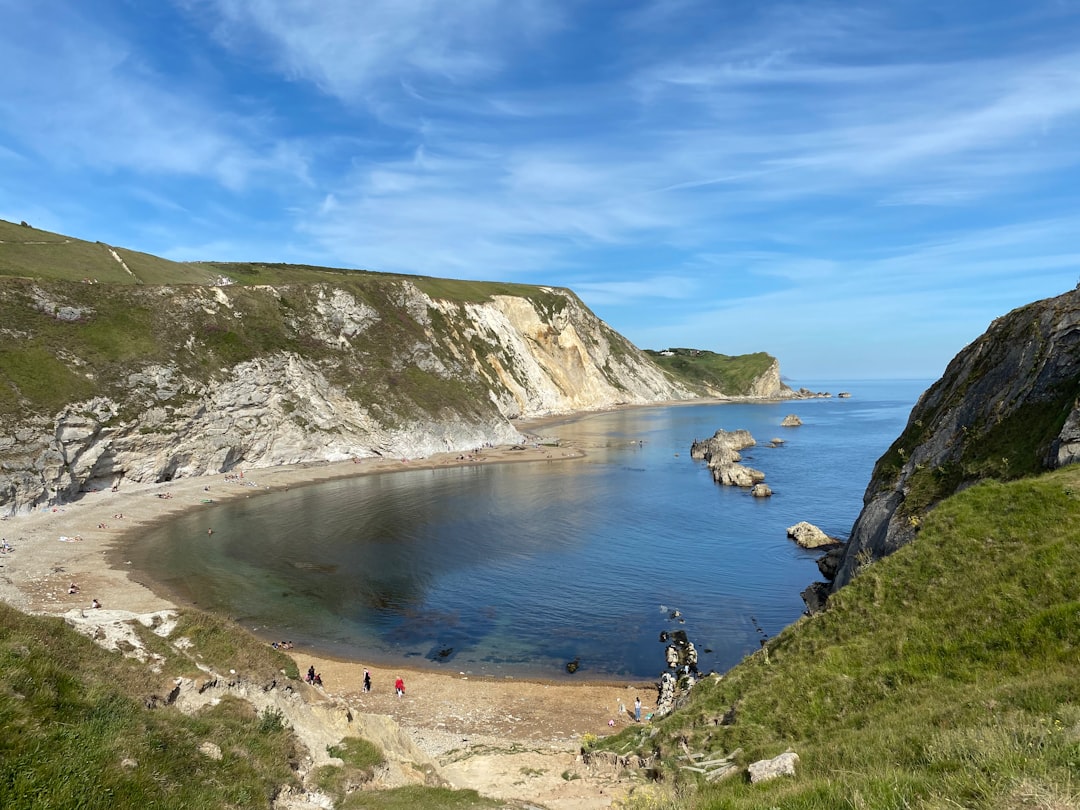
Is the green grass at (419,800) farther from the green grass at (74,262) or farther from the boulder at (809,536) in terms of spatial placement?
the green grass at (74,262)

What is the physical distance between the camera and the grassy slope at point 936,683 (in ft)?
22.5

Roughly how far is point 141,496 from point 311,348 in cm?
4080

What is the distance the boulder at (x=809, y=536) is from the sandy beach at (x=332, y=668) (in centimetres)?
2912

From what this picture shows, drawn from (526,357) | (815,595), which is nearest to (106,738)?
(815,595)

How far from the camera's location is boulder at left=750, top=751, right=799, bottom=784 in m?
9.91

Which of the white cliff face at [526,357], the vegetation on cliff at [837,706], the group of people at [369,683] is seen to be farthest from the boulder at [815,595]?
the white cliff face at [526,357]

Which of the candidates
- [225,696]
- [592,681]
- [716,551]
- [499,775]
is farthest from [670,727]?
[716,551]

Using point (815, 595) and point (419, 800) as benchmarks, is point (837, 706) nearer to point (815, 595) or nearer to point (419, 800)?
point (419, 800)

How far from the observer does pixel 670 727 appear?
15.9 meters

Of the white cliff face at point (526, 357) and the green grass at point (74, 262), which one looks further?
the white cliff face at point (526, 357)

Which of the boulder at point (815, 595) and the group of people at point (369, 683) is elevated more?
the boulder at point (815, 595)

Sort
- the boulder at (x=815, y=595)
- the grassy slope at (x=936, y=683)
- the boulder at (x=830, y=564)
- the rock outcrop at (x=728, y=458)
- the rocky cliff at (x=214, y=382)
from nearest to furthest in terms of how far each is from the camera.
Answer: the grassy slope at (x=936, y=683), the boulder at (x=815, y=595), the boulder at (x=830, y=564), the rocky cliff at (x=214, y=382), the rock outcrop at (x=728, y=458)

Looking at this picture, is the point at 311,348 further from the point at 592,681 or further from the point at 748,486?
the point at 592,681

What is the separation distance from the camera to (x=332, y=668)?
109 ft
